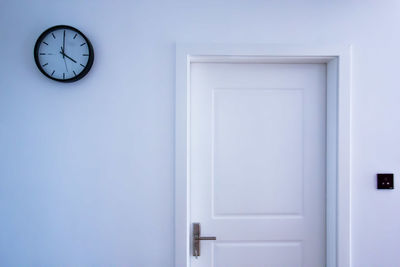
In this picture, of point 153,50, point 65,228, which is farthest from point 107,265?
point 153,50

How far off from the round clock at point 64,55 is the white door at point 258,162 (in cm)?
61

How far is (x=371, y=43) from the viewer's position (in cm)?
151

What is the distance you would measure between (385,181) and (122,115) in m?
1.50

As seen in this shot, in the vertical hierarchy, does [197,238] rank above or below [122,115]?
below

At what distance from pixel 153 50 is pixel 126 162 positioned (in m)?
0.63

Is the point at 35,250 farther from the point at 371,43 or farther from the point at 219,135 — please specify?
the point at 371,43

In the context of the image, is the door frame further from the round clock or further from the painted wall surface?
the round clock

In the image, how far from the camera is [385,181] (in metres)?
1.51

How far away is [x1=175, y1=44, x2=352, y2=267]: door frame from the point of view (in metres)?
1.48

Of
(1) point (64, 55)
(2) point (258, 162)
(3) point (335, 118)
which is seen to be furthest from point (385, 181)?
(1) point (64, 55)

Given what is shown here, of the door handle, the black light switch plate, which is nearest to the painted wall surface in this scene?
the black light switch plate

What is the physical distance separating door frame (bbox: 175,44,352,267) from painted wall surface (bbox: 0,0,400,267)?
5 cm

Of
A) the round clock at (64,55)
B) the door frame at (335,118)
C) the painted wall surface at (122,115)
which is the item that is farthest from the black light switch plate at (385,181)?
the round clock at (64,55)

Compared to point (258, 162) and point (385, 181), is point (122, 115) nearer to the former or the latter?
point (258, 162)
